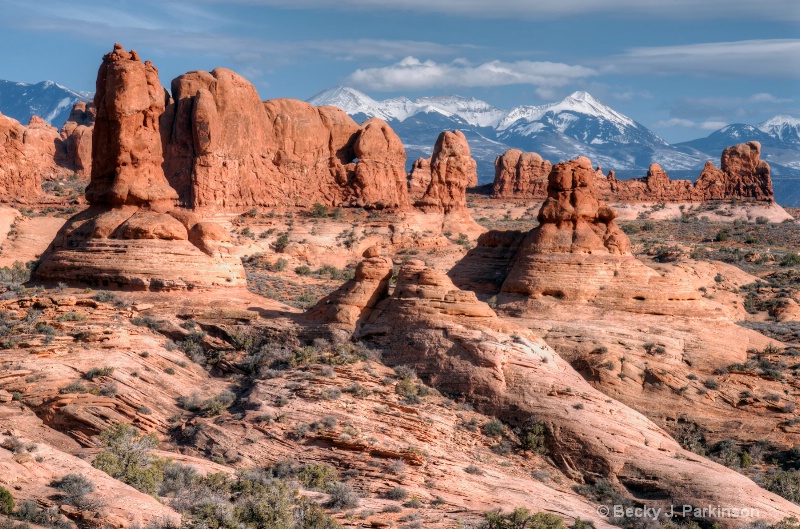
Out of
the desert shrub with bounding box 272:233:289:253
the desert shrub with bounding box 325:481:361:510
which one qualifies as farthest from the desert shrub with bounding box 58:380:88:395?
the desert shrub with bounding box 272:233:289:253

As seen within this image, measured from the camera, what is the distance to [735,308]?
4412 centimetres

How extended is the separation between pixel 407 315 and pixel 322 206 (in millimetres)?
35445

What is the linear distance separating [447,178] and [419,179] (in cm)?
1581

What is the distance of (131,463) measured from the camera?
Answer: 18.4m

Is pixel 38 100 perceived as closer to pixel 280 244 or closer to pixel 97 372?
A: pixel 280 244

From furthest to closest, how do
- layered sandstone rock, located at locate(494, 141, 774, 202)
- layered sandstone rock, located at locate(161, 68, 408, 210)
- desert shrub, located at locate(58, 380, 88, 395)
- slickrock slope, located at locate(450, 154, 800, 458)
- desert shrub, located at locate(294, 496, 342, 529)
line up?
layered sandstone rock, located at locate(494, 141, 774, 202)
layered sandstone rock, located at locate(161, 68, 408, 210)
slickrock slope, located at locate(450, 154, 800, 458)
desert shrub, located at locate(58, 380, 88, 395)
desert shrub, located at locate(294, 496, 342, 529)

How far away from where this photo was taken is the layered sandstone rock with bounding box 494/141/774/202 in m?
98.2

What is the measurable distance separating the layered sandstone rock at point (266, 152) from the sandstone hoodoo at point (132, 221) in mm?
21464

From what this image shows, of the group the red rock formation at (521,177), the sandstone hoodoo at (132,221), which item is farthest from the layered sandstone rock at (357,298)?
the red rock formation at (521,177)

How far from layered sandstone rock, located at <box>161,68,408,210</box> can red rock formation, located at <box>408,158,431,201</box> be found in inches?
609

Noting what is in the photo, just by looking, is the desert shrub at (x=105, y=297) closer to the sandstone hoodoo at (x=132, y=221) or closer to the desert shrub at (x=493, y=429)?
the sandstone hoodoo at (x=132, y=221)

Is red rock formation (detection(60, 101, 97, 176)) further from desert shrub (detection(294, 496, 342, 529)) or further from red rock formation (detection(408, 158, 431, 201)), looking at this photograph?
desert shrub (detection(294, 496, 342, 529))

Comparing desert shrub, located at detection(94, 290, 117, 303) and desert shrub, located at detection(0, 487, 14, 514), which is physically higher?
desert shrub, located at detection(94, 290, 117, 303)

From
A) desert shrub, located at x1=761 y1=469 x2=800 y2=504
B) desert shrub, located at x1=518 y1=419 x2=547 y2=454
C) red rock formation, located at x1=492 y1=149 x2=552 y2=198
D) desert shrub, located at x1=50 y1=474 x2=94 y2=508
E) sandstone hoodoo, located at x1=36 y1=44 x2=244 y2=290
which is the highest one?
red rock formation, located at x1=492 y1=149 x2=552 y2=198
